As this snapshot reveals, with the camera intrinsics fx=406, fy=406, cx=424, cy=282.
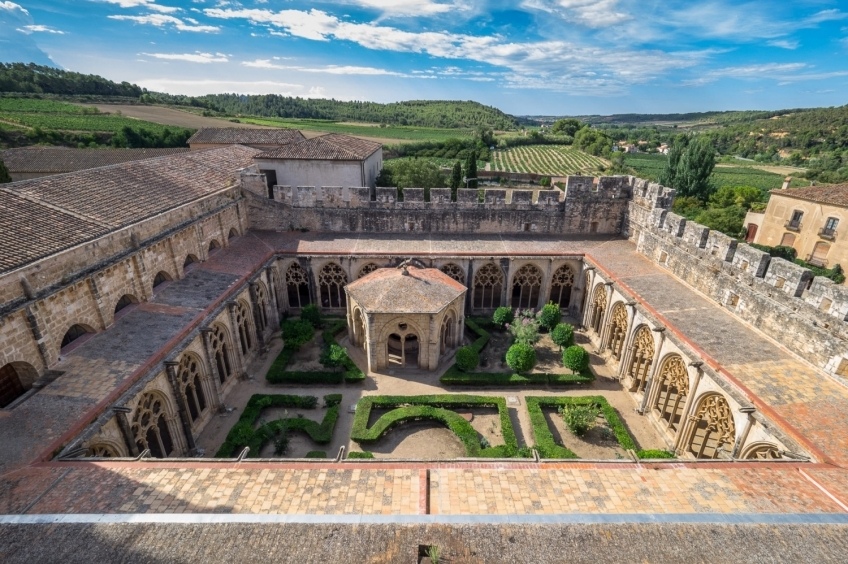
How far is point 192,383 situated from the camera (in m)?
17.9

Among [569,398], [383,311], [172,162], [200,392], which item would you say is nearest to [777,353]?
[569,398]

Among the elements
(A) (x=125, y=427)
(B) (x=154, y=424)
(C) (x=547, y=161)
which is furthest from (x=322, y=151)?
(C) (x=547, y=161)

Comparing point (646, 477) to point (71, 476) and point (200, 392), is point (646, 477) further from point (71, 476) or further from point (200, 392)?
point (200, 392)

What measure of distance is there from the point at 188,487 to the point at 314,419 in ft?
30.9

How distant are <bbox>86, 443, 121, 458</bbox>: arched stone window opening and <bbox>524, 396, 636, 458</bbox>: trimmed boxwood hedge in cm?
1554

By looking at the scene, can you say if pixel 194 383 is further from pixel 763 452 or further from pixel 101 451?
pixel 763 452

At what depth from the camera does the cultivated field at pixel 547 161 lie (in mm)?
99719

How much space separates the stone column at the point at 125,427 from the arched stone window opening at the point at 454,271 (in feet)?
60.7

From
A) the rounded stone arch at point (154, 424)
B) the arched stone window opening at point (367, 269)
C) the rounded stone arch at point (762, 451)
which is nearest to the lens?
the rounded stone arch at point (762, 451)

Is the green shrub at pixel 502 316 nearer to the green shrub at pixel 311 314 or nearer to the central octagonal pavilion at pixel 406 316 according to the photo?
the central octagonal pavilion at pixel 406 316

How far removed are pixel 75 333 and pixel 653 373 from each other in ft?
82.0

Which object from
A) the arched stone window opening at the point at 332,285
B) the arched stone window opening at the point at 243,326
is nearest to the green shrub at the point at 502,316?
the arched stone window opening at the point at 332,285

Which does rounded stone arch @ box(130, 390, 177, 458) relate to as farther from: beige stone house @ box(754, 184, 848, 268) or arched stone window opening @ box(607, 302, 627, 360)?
beige stone house @ box(754, 184, 848, 268)

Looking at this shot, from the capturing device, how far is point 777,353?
15.9 meters
